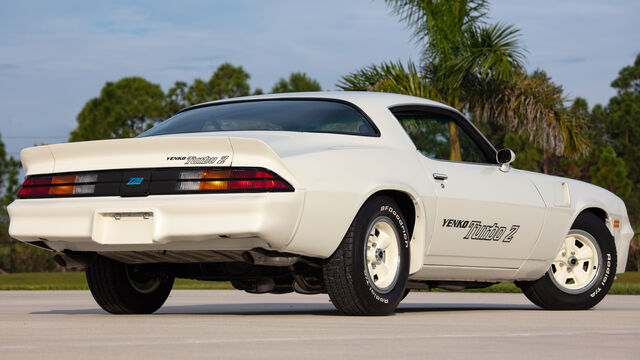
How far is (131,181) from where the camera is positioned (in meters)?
6.59

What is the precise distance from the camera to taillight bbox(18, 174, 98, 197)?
677cm

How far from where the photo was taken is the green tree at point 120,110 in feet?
214

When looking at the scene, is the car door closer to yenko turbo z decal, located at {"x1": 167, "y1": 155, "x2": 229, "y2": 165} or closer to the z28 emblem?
yenko turbo z decal, located at {"x1": 167, "y1": 155, "x2": 229, "y2": 165}

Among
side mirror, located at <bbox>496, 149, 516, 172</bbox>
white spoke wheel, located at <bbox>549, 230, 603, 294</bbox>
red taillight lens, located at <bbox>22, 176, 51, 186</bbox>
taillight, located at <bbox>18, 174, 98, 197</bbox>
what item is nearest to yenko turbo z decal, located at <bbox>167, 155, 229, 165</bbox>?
taillight, located at <bbox>18, 174, 98, 197</bbox>

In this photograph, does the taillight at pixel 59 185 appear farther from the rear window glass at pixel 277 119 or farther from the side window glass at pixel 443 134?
the side window glass at pixel 443 134

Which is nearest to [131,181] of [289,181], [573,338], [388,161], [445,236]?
[289,181]

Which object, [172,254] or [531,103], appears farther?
[531,103]

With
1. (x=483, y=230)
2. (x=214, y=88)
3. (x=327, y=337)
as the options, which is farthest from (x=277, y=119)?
(x=214, y=88)

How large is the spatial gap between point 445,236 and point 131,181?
7.66 ft

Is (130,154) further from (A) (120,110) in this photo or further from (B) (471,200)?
(A) (120,110)

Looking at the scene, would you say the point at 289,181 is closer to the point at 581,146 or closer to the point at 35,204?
the point at 35,204

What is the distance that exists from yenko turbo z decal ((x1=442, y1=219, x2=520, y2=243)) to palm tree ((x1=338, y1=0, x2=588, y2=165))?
12.7 m

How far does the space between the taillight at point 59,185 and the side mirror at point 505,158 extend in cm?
326

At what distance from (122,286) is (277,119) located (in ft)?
5.64
